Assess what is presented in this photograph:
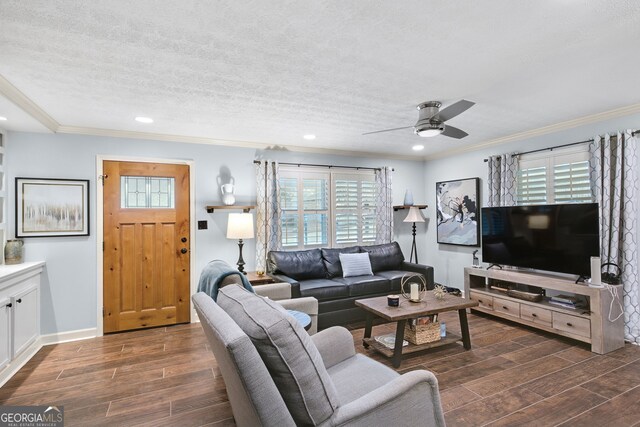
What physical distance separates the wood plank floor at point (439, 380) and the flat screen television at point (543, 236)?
2.75ft

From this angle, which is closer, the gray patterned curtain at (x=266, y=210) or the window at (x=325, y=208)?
the gray patterned curtain at (x=266, y=210)

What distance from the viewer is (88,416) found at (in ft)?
7.69

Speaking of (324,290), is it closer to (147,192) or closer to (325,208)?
(325,208)

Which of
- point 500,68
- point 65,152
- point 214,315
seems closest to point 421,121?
point 500,68

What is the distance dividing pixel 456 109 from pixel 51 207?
428cm

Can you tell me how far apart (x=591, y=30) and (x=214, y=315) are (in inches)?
102

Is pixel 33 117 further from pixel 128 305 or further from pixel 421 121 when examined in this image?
pixel 421 121

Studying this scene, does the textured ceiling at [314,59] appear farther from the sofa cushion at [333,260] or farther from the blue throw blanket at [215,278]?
the sofa cushion at [333,260]

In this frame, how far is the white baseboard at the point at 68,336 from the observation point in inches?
145

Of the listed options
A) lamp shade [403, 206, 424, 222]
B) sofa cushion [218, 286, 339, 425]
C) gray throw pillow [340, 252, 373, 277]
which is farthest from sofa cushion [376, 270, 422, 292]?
sofa cushion [218, 286, 339, 425]

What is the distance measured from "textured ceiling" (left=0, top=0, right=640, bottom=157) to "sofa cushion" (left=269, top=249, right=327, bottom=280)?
1.81 meters

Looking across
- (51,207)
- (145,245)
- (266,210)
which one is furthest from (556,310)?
(51,207)

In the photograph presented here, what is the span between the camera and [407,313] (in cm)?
303

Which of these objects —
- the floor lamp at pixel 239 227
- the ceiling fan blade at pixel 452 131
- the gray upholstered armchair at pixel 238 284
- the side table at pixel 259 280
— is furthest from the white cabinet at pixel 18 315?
the ceiling fan blade at pixel 452 131
